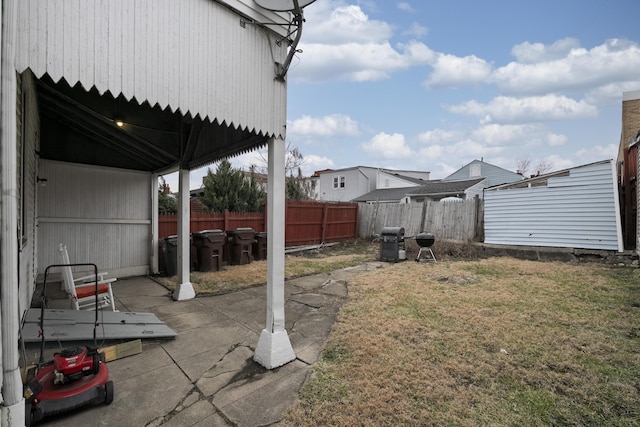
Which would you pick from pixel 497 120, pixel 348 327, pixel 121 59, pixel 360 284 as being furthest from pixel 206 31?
pixel 497 120

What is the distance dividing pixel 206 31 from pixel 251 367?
297 centimetres

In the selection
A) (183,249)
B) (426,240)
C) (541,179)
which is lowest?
(426,240)

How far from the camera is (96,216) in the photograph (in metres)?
6.05

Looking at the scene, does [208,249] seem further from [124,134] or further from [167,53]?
[167,53]

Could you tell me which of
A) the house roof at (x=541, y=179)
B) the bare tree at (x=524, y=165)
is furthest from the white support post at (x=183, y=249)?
the bare tree at (x=524, y=165)

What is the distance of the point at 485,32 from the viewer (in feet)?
30.3

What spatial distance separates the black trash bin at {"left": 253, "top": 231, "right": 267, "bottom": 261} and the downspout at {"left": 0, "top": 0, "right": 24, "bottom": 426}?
6.93 metres

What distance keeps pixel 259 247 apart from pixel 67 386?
255 inches

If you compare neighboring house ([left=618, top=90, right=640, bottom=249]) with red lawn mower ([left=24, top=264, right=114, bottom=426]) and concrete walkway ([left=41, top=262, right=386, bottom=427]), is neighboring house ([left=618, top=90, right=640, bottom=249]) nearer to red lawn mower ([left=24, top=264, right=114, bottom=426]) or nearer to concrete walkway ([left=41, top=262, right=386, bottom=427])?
concrete walkway ([left=41, top=262, right=386, bottom=427])

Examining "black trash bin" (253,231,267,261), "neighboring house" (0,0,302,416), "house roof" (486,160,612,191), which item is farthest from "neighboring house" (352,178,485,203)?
"neighboring house" (0,0,302,416)

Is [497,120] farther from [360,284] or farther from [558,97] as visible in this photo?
[360,284]

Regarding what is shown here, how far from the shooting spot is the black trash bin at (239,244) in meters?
7.77

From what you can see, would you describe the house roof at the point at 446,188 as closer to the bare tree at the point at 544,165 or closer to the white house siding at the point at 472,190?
the white house siding at the point at 472,190

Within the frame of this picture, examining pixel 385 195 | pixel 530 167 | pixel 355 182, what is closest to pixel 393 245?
pixel 385 195
